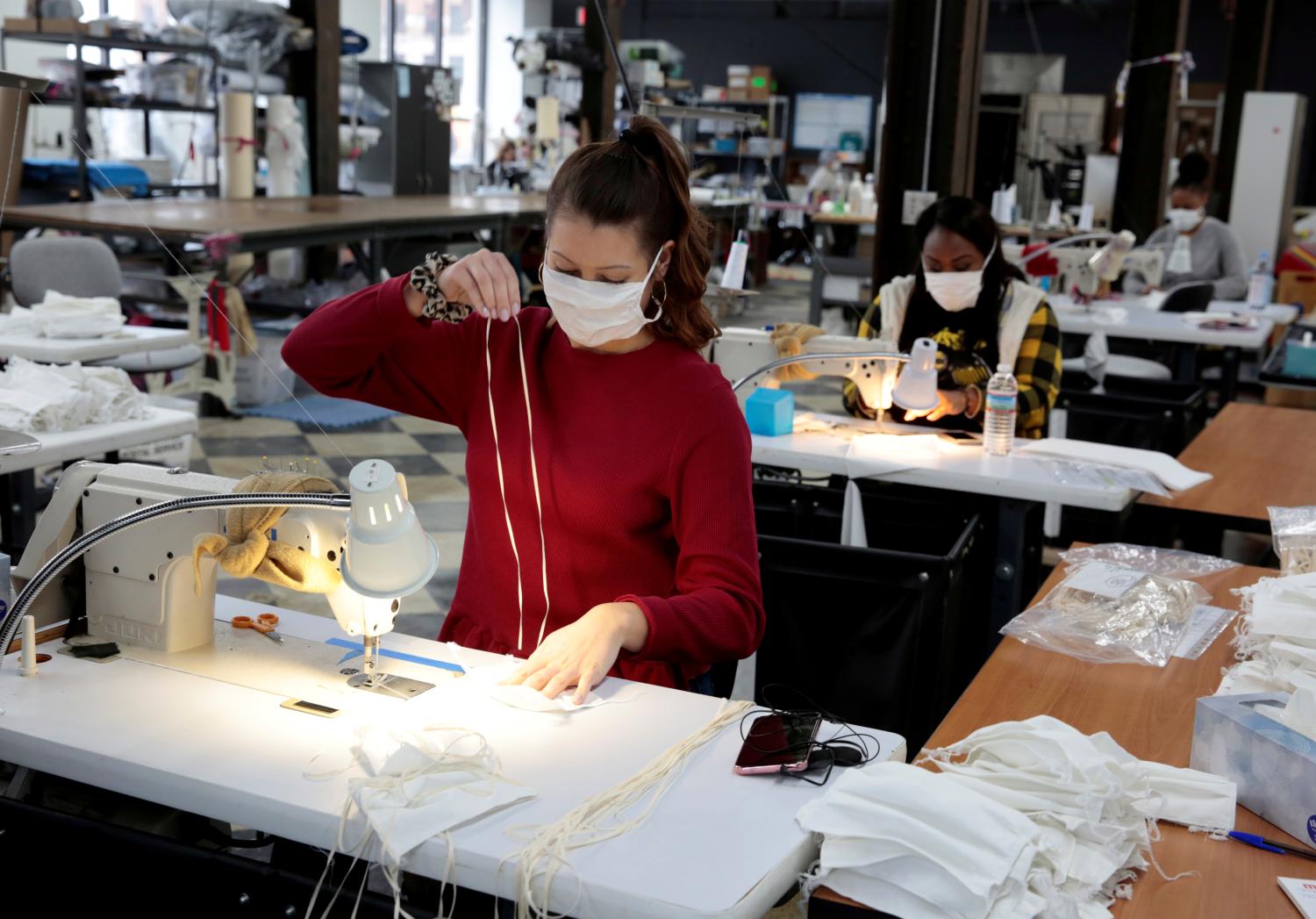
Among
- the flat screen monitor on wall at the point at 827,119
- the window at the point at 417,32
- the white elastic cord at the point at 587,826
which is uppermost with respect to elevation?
the window at the point at 417,32

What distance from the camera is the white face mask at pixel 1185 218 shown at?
668 cm

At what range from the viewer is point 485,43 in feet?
48.0

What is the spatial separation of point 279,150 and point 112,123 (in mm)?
2246

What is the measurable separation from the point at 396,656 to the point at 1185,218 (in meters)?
6.10

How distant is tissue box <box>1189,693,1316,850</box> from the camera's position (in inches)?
52.7

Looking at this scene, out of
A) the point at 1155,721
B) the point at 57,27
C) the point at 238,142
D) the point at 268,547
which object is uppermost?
the point at 57,27

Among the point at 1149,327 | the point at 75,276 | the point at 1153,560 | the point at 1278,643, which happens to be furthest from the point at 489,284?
the point at 1149,327

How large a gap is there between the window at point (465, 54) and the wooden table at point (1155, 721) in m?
12.8

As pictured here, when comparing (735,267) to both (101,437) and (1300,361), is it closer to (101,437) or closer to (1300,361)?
(101,437)

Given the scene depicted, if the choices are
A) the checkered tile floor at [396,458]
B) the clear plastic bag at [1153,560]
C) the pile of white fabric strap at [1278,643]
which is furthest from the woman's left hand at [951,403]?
the pile of white fabric strap at [1278,643]

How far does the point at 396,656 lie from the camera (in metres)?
1.58

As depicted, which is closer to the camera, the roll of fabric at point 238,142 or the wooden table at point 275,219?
the wooden table at point 275,219

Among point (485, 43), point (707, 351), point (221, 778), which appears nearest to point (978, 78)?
point (707, 351)

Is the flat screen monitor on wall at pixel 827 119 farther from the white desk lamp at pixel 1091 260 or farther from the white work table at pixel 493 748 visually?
the white work table at pixel 493 748
